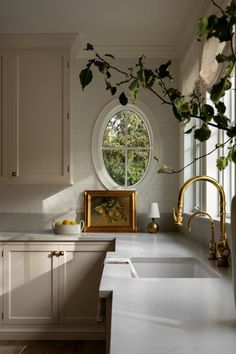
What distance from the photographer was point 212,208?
324cm

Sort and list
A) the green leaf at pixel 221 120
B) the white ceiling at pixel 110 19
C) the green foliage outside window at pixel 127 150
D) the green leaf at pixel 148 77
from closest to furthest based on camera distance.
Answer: the green leaf at pixel 221 120
the green leaf at pixel 148 77
the white ceiling at pixel 110 19
the green foliage outside window at pixel 127 150

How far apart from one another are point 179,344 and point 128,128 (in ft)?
11.8

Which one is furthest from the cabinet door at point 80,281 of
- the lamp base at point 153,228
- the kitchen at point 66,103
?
the lamp base at point 153,228

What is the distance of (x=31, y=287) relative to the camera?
3.70m

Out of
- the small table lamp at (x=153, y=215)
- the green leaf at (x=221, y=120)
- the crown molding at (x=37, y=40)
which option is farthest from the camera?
the small table lamp at (x=153, y=215)

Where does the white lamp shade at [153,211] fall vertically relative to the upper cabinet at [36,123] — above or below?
below

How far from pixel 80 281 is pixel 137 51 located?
2203mm

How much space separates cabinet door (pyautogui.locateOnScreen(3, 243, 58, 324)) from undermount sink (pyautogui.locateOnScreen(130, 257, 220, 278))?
4.49 feet

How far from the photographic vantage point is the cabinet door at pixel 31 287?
3.70 m

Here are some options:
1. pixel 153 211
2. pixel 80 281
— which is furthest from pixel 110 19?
pixel 80 281

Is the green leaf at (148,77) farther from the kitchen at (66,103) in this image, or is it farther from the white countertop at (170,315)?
the kitchen at (66,103)

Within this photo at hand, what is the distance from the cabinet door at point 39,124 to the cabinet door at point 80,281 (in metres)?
0.67

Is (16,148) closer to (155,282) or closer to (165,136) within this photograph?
(165,136)

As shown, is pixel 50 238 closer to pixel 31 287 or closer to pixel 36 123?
pixel 31 287
